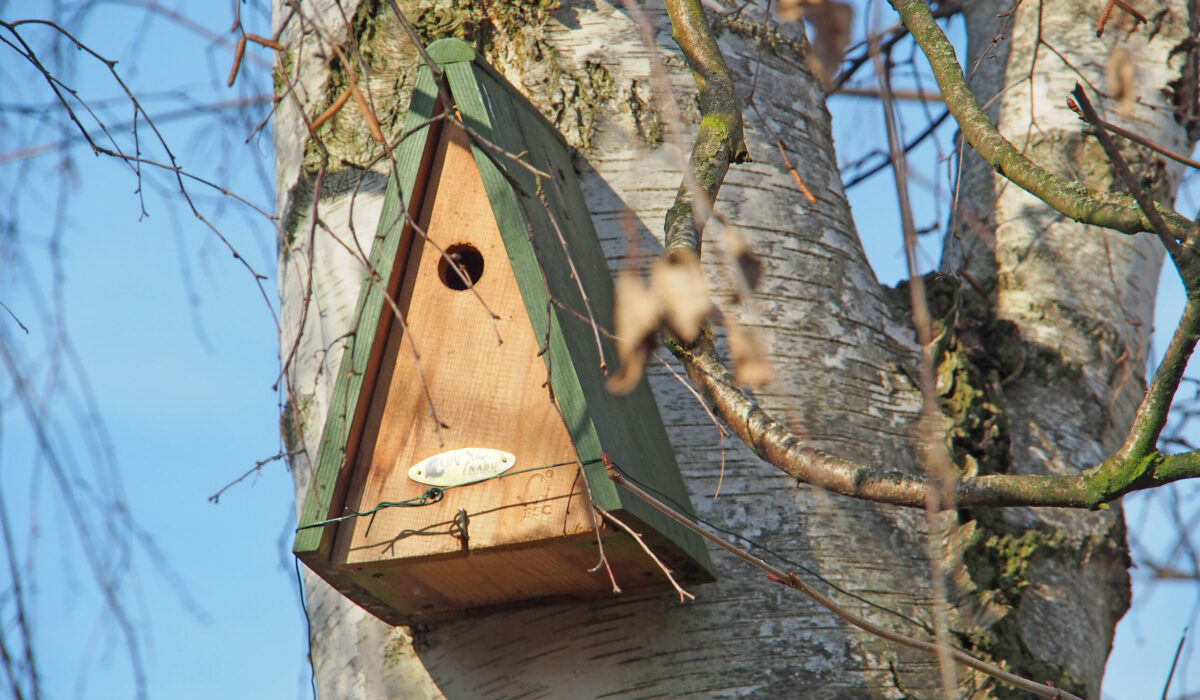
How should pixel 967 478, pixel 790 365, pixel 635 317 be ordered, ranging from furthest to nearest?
1. pixel 790 365
2. pixel 967 478
3. pixel 635 317

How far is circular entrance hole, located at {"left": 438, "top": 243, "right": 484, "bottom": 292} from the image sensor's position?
1.57 metres

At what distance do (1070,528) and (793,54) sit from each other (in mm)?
997

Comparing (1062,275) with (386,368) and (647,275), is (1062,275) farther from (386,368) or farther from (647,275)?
(386,368)

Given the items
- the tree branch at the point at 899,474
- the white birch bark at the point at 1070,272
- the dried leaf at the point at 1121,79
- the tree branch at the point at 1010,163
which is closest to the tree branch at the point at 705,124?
the tree branch at the point at 899,474

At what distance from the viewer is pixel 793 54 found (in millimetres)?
2166

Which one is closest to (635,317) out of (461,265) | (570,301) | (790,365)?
(570,301)

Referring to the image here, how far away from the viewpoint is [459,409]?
149 centimetres

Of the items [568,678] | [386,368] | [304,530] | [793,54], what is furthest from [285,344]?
[793,54]

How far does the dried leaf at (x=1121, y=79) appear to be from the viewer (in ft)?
7.25

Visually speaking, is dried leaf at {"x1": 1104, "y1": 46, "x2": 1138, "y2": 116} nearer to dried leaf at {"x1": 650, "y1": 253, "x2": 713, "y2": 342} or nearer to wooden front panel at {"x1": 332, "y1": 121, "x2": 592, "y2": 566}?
wooden front panel at {"x1": 332, "y1": 121, "x2": 592, "y2": 566}

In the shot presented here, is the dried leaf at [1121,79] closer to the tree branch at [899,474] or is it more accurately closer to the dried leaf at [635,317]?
the tree branch at [899,474]

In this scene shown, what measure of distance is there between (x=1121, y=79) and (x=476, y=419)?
1.53 meters

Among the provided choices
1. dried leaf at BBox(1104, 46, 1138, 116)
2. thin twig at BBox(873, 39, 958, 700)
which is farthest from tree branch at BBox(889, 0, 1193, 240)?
dried leaf at BBox(1104, 46, 1138, 116)

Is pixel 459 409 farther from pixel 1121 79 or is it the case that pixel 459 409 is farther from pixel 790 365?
pixel 1121 79
